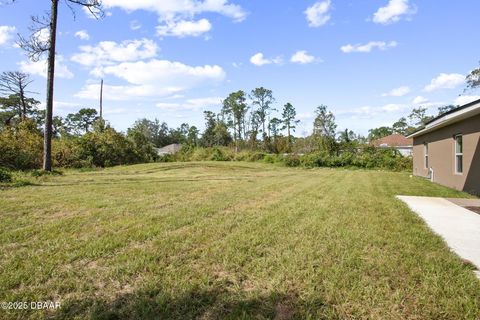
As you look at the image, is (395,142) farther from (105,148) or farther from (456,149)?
(105,148)

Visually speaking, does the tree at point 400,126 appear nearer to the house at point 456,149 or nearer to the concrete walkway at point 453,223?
the house at point 456,149

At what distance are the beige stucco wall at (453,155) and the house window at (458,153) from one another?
6.8 inches

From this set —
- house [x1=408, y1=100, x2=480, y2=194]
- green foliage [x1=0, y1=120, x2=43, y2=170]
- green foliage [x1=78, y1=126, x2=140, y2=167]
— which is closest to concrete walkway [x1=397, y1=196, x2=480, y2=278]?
house [x1=408, y1=100, x2=480, y2=194]

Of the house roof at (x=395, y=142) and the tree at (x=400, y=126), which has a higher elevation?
the tree at (x=400, y=126)

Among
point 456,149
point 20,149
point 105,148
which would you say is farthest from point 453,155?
point 105,148

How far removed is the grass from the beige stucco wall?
5.16 m

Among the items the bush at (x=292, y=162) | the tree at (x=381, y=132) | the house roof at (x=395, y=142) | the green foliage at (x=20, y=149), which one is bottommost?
the bush at (x=292, y=162)

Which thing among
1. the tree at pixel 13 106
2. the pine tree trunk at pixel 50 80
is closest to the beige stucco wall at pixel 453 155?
the pine tree trunk at pixel 50 80

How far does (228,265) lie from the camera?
121 inches

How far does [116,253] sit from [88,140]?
2202cm

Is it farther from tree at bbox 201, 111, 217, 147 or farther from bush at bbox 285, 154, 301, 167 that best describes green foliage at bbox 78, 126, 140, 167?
tree at bbox 201, 111, 217, 147

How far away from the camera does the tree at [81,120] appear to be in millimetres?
59094

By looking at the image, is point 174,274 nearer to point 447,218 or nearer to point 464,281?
point 464,281

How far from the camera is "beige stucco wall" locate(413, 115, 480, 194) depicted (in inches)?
354
